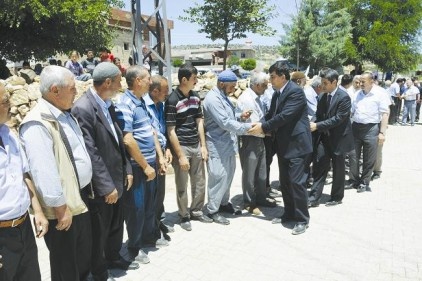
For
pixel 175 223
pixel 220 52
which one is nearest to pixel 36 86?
pixel 175 223

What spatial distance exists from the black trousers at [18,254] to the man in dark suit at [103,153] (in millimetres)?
709

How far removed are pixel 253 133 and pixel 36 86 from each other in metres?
6.41

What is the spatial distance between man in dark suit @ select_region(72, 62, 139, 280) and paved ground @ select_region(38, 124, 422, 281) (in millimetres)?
589

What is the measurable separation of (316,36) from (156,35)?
2268 cm

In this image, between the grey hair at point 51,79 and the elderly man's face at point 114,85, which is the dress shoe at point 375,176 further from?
the grey hair at point 51,79

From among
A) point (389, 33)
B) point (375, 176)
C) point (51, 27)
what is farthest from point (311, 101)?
point (389, 33)

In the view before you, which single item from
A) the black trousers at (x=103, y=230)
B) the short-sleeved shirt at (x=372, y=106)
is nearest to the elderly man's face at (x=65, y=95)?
the black trousers at (x=103, y=230)

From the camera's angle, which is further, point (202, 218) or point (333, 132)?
point (333, 132)

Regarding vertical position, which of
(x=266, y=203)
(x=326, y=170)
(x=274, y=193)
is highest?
(x=326, y=170)

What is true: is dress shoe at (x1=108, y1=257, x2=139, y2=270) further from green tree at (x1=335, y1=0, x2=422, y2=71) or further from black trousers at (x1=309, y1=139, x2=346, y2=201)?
green tree at (x1=335, y1=0, x2=422, y2=71)

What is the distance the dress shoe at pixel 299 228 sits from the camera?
4688 mm

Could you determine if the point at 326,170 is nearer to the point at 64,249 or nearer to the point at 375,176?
the point at 375,176

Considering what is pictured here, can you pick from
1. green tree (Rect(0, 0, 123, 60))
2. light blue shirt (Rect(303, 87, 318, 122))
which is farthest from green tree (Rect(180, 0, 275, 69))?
light blue shirt (Rect(303, 87, 318, 122))

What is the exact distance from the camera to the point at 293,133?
4.73 m
